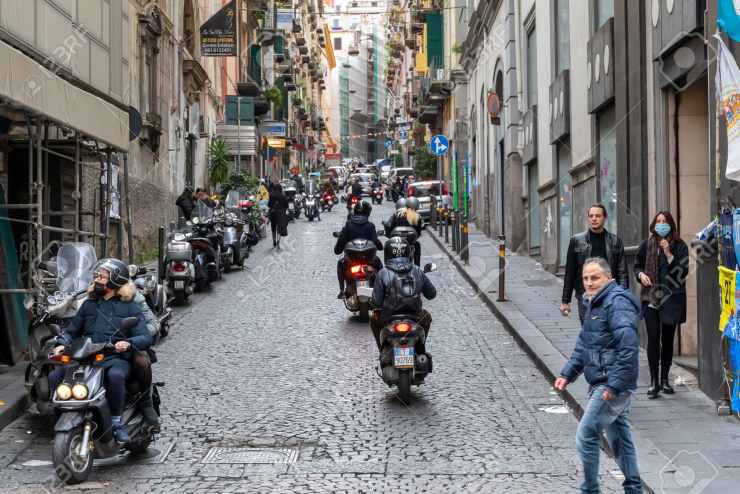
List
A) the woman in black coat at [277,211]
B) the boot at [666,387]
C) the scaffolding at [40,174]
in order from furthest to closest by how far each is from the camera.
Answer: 1. the woman in black coat at [277,211]
2. the scaffolding at [40,174]
3. the boot at [666,387]

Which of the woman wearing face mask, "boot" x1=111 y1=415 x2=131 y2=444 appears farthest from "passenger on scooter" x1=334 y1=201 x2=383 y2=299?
"boot" x1=111 y1=415 x2=131 y2=444

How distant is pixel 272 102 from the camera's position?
5412cm

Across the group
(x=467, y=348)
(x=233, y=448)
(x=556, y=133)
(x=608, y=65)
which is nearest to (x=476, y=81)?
(x=556, y=133)

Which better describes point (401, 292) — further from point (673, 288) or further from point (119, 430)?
point (119, 430)

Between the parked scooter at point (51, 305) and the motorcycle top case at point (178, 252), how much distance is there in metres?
5.94

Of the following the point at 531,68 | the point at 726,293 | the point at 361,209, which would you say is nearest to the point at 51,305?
A: the point at 726,293

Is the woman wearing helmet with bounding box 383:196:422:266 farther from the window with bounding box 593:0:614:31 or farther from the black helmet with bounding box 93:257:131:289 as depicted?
the black helmet with bounding box 93:257:131:289

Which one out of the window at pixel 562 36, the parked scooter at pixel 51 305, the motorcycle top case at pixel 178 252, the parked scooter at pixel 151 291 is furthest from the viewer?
the window at pixel 562 36

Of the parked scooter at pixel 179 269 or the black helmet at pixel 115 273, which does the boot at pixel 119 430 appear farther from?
the parked scooter at pixel 179 269

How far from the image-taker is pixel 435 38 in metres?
47.7

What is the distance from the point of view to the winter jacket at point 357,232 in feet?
50.7

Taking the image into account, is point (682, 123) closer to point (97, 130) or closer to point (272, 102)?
point (97, 130)

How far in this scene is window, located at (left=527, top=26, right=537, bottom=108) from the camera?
22734mm

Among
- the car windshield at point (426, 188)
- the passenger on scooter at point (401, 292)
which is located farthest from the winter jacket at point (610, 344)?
the car windshield at point (426, 188)
